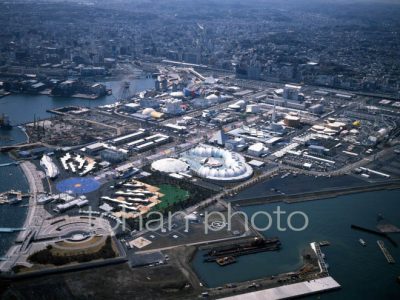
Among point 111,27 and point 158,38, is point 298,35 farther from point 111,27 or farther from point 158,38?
point 111,27

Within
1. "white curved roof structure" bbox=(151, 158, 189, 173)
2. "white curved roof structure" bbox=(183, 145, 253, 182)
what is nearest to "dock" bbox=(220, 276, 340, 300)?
"white curved roof structure" bbox=(183, 145, 253, 182)

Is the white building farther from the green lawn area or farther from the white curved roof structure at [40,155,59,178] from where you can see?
the white curved roof structure at [40,155,59,178]

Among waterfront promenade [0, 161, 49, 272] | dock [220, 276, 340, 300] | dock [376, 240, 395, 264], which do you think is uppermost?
waterfront promenade [0, 161, 49, 272]

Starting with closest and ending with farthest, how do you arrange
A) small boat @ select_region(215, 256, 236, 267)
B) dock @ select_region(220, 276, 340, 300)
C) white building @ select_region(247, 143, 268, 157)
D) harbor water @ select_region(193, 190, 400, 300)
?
dock @ select_region(220, 276, 340, 300), harbor water @ select_region(193, 190, 400, 300), small boat @ select_region(215, 256, 236, 267), white building @ select_region(247, 143, 268, 157)

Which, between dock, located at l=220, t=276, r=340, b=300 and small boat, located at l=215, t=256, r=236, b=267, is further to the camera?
small boat, located at l=215, t=256, r=236, b=267

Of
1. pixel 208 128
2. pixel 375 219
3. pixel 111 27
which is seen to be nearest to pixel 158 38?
pixel 111 27

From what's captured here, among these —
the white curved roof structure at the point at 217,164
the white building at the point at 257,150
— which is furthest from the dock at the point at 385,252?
the white building at the point at 257,150

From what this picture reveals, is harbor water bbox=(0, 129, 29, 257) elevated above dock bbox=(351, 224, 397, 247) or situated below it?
above
